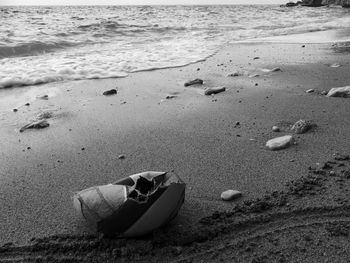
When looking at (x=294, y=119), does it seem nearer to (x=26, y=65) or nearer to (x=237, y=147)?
(x=237, y=147)

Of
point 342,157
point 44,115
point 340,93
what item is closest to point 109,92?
point 44,115

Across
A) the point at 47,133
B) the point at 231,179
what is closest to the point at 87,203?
the point at 231,179

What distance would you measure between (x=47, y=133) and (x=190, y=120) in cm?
167

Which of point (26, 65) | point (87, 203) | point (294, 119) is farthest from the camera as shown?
point (26, 65)

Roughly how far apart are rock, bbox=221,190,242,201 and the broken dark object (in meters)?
0.42

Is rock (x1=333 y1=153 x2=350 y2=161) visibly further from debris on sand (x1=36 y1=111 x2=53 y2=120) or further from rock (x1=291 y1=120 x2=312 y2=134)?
debris on sand (x1=36 y1=111 x2=53 y2=120)

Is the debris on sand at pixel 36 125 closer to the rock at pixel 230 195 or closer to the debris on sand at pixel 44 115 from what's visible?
the debris on sand at pixel 44 115

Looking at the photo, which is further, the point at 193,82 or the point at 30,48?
the point at 30,48

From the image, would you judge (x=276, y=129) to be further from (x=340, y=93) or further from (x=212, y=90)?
(x=212, y=90)

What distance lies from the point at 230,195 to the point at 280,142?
102 cm

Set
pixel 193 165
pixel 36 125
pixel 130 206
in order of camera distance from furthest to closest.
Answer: pixel 36 125 < pixel 193 165 < pixel 130 206

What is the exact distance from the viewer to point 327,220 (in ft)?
7.11

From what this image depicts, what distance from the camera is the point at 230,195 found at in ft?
8.18

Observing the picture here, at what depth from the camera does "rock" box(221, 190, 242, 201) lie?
2492 mm
